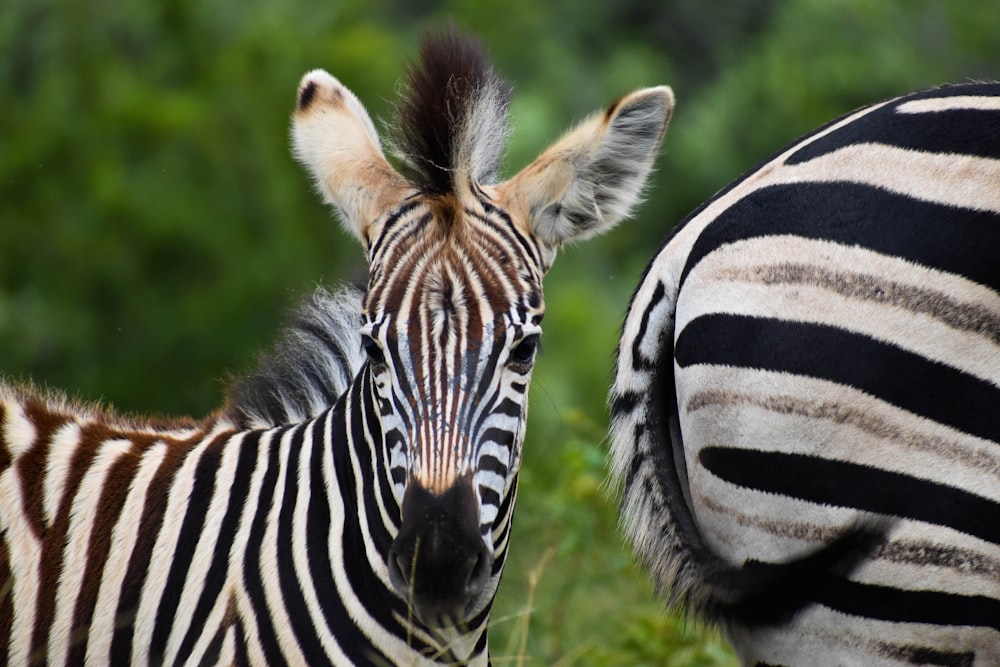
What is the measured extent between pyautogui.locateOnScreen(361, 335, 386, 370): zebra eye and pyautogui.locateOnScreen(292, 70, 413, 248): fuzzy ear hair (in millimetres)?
437

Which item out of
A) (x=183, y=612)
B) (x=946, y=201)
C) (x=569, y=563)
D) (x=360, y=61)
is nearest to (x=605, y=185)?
(x=946, y=201)

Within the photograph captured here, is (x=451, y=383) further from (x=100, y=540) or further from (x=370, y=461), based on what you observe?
(x=100, y=540)

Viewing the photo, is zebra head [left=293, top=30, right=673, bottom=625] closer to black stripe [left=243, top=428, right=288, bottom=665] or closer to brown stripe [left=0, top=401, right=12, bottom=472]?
black stripe [left=243, top=428, right=288, bottom=665]

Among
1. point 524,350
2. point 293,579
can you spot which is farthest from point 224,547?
point 524,350

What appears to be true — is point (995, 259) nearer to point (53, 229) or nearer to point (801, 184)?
point (801, 184)

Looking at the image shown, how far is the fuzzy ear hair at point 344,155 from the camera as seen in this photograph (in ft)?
12.8

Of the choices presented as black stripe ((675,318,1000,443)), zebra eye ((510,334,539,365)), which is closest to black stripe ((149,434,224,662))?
zebra eye ((510,334,539,365))

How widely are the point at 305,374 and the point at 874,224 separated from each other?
7.06ft

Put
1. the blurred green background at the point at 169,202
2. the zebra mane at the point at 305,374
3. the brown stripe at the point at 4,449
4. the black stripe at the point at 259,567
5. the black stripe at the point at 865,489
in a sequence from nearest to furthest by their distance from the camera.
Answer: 1. the black stripe at the point at 865,489
2. the black stripe at the point at 259,567
3. the brown stripe at the point at 4,449
4. the zebra mane at the point at 305,374
5. the blurred green background at the point at 169,202

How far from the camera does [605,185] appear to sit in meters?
3.97

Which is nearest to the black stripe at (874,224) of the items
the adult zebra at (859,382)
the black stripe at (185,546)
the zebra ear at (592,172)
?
the adult zebra at (859,382)

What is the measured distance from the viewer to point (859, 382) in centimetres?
323

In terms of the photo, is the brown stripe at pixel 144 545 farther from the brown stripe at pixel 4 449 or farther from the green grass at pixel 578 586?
the green grass at pixel 578 586

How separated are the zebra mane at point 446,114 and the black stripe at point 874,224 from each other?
0.86 metres
